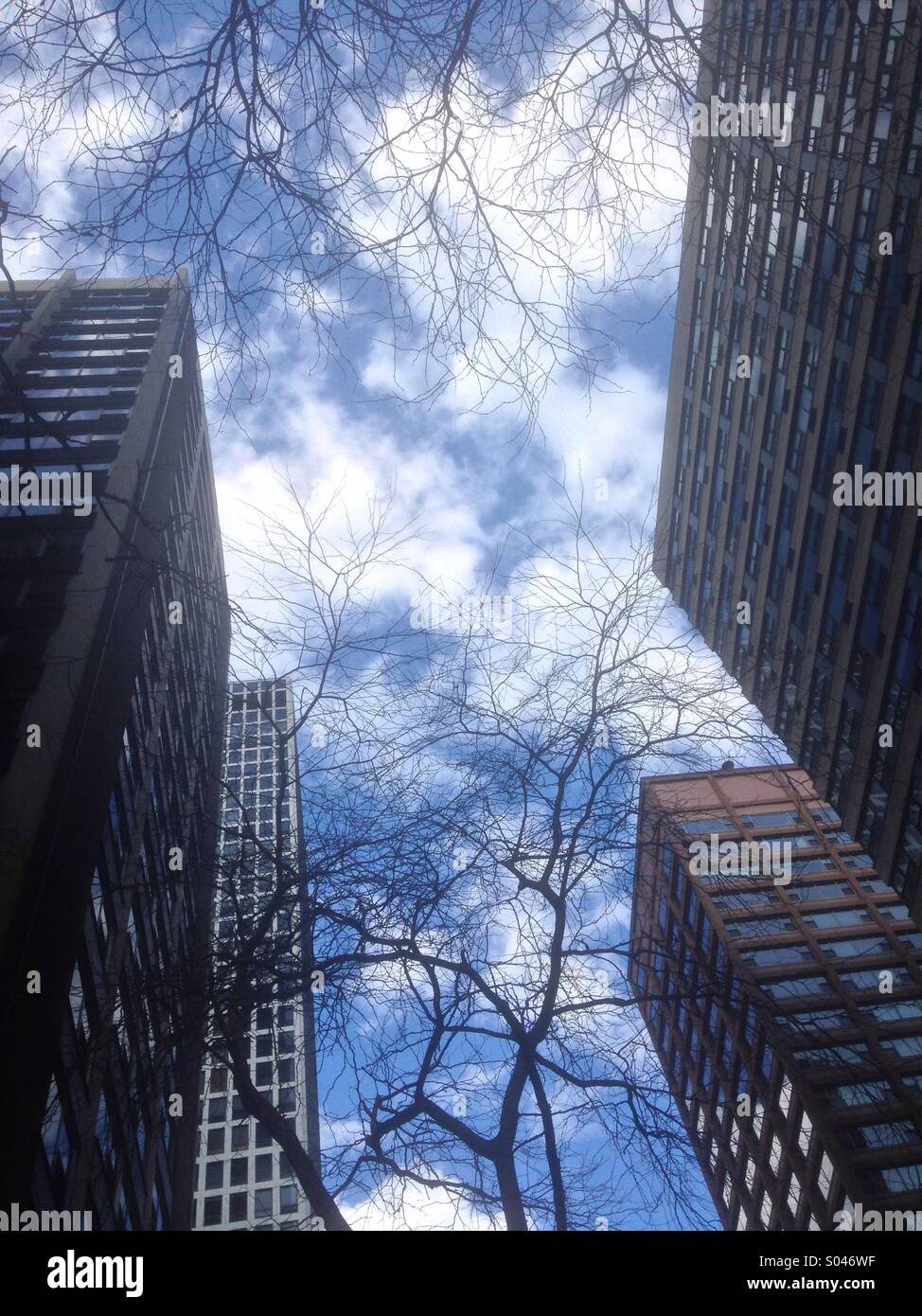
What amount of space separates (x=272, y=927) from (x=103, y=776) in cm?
1509

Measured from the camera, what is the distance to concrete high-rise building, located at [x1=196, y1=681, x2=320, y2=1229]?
772 cm

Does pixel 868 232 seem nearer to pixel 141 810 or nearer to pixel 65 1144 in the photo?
pixel 141 810

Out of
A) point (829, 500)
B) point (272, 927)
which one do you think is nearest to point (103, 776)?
point (272, 927)

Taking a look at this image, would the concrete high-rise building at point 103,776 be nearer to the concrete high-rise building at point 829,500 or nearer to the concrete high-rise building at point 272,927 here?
the concrete high-rise building at point 272,927

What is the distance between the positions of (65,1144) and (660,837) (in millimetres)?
15510

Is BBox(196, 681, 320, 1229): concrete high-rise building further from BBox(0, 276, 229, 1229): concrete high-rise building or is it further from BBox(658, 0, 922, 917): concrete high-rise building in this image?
BBox(658, 0, 922, 917): concrete high-rise building

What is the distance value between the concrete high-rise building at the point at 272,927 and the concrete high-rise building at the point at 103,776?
0.44m

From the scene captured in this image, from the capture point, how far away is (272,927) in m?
8.03

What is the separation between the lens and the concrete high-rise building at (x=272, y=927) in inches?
304

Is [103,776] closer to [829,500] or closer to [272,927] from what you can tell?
[272,927]

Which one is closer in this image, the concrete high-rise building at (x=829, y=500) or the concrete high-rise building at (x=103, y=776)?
the concrete high-rise building at (x=103, y=776)

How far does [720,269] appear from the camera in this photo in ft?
20.9

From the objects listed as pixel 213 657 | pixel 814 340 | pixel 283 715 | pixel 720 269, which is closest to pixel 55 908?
pixel 213 657

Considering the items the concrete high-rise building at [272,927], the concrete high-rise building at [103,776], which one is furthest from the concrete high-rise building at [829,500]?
the concrete high-rise building at [272,927]
